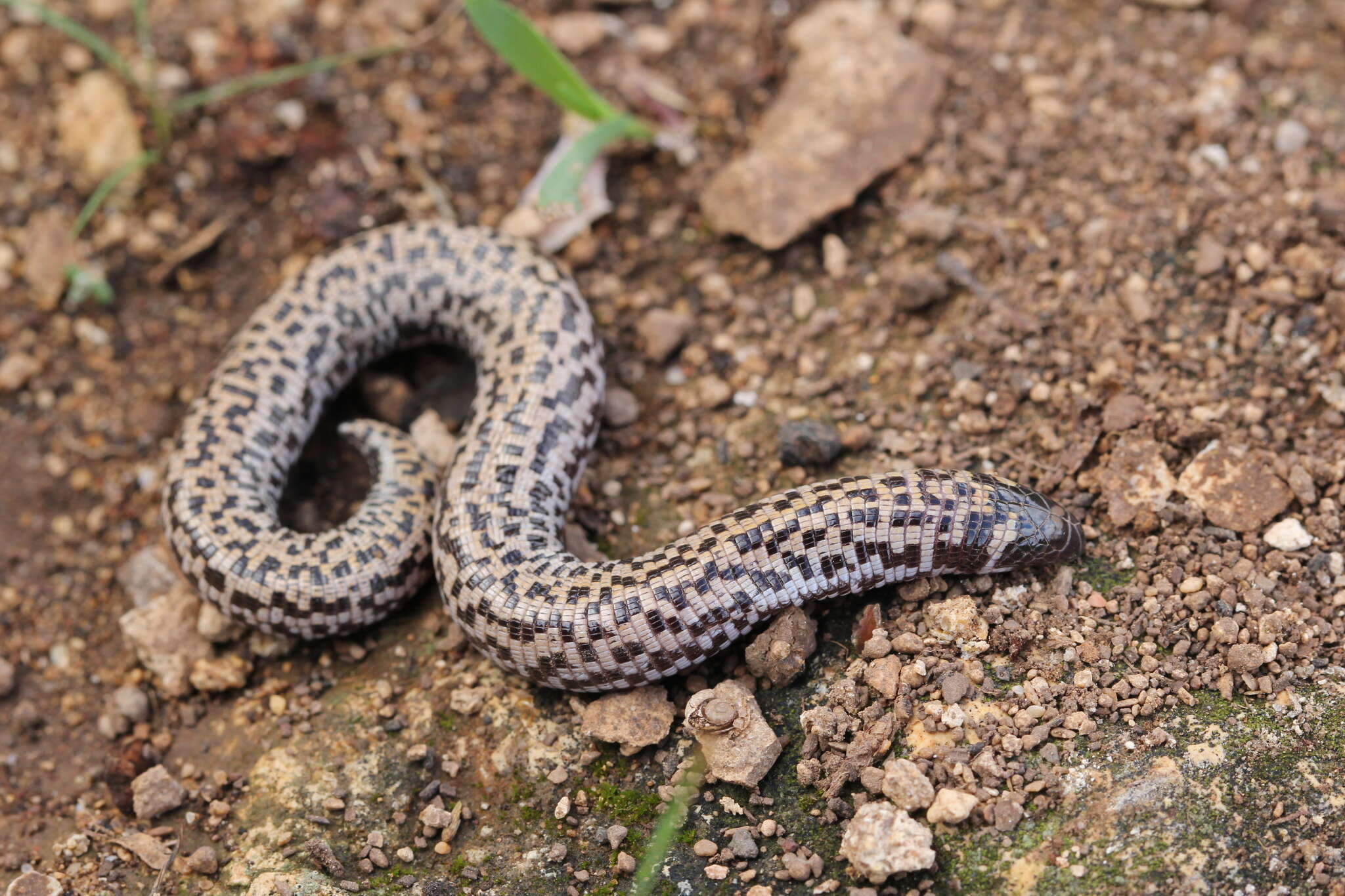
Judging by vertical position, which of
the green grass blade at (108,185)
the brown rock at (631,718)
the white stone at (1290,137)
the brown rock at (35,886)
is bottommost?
the brown rock at (35,886)

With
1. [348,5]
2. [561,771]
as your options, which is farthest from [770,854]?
[348,5]

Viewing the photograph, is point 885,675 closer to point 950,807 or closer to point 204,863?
point 950,807

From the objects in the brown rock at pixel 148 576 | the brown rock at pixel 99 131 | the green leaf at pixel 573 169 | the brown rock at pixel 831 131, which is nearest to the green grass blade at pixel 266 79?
the brown rock at pixel 99 131

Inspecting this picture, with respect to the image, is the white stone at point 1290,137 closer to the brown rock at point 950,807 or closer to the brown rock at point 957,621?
the brown rock at point 957,621

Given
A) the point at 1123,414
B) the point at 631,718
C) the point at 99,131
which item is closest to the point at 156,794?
the point at 631,718

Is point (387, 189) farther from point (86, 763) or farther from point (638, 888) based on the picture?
point (638, 888)

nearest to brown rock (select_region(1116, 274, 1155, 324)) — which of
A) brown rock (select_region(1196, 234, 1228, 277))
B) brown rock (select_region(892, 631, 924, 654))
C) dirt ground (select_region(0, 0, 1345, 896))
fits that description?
dirt ground (select_region(0, 0, 1345, 896))

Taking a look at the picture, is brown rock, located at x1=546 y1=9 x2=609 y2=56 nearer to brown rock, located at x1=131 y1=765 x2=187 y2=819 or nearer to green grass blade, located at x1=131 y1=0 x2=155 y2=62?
green grass blade, located at x1=131 y1=0 x2=155 y2=62

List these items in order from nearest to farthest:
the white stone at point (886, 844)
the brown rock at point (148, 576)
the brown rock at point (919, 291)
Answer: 1. the white stone at point (886, 844)
2. the brown rock at point (919, 291)
3. the brown rock at point (148, 576)
